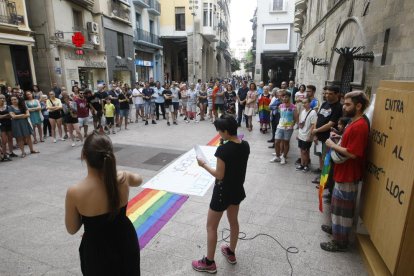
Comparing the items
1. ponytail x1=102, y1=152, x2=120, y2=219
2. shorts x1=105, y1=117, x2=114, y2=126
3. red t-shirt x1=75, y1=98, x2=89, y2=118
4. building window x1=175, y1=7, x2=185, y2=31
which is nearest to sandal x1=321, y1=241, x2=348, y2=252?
ponytail x1=102, y1=152, x2=120, y2=219

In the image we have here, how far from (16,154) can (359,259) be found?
8.50 m

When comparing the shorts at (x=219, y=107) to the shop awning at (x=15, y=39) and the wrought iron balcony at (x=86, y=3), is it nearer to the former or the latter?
the shop awning at (x=15, y=39)

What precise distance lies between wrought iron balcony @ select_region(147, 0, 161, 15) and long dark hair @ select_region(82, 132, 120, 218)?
27.9m

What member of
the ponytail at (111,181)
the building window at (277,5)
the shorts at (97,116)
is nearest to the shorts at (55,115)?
the shorts at (97,116)

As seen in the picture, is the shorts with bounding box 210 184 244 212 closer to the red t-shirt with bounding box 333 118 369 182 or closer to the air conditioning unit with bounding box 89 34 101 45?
the red t-shirt with bounding box 333 118 369 182

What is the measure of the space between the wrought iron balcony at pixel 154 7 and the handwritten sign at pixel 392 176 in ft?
90.1

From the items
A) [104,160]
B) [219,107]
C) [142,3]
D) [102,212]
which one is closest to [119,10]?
[142,3]

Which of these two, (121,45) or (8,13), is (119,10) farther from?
(8,13)

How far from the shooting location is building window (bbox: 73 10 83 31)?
55.0 ft

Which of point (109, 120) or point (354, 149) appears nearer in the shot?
point (354, 149)

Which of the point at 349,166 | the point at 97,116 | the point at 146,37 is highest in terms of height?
the point at 146,37

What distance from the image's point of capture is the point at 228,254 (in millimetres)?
3117

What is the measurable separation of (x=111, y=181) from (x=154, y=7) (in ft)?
95.4

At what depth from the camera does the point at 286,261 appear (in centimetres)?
313
